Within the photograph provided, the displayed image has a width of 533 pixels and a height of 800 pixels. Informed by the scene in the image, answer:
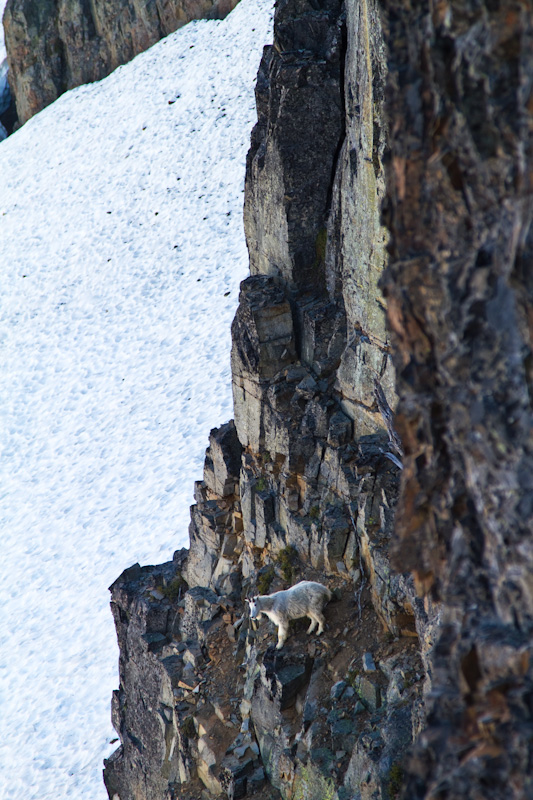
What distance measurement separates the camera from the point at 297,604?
9312 millimetres

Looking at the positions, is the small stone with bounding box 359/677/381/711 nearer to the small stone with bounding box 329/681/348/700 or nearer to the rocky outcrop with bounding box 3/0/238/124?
the small stone with bounding box 329/681/348/700

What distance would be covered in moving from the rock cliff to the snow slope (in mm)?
2657

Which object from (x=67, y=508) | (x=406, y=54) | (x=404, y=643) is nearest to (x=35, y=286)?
(x=67, y=508)

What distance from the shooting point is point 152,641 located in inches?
505

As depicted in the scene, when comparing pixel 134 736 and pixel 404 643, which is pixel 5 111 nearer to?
pixel 134 736

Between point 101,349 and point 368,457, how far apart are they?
14982mm

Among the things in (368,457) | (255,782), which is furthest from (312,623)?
(368,457)

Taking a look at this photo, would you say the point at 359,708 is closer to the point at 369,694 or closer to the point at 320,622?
the point at 369,694

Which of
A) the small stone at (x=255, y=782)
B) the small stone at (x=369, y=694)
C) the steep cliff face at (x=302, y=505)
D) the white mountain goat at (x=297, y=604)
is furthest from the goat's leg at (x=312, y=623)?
the small stone at (x=255, y=782)

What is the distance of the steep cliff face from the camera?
8.55 metres

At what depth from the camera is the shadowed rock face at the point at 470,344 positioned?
323 centimetres

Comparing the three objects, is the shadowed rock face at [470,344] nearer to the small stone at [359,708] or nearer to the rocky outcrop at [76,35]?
the small stone at [359,708]

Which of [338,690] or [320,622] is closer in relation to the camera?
[338,690]

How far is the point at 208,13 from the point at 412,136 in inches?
1158
